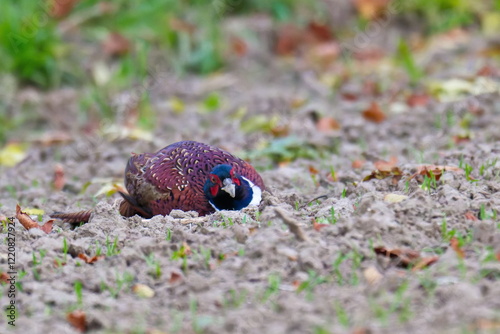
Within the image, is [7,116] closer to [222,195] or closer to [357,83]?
[357,83]

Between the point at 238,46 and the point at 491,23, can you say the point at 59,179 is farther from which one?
the point at 491,23

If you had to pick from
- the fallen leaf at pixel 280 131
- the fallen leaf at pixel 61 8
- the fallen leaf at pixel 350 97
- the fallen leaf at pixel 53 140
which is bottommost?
the fallen leaf at pixel 53 140

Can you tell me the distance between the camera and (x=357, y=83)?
8.88 m

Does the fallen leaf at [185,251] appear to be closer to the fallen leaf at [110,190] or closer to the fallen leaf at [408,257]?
the fallen leaf at [408,257]

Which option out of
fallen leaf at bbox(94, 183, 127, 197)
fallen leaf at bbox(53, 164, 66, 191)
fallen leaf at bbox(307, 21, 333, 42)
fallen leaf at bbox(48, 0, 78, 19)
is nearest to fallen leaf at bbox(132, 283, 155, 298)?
fallen leaf at bbox(94, 183, 127, 197)

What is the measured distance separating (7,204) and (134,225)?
1616 mm

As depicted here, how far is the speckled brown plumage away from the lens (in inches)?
195

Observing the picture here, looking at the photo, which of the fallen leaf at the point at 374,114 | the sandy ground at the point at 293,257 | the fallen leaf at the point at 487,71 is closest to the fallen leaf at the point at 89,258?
the sandy ground at the point at 293,257

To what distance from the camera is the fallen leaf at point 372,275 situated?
3494mm

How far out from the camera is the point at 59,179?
646cm

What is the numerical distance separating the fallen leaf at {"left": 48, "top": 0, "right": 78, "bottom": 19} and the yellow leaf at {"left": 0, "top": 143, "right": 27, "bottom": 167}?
80.6 inches

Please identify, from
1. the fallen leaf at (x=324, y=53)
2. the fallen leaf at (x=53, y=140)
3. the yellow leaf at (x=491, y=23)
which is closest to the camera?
the fallen leaf at (x=53, y=140)

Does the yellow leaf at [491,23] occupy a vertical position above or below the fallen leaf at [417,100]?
above

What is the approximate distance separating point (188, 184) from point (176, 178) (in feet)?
0.28
